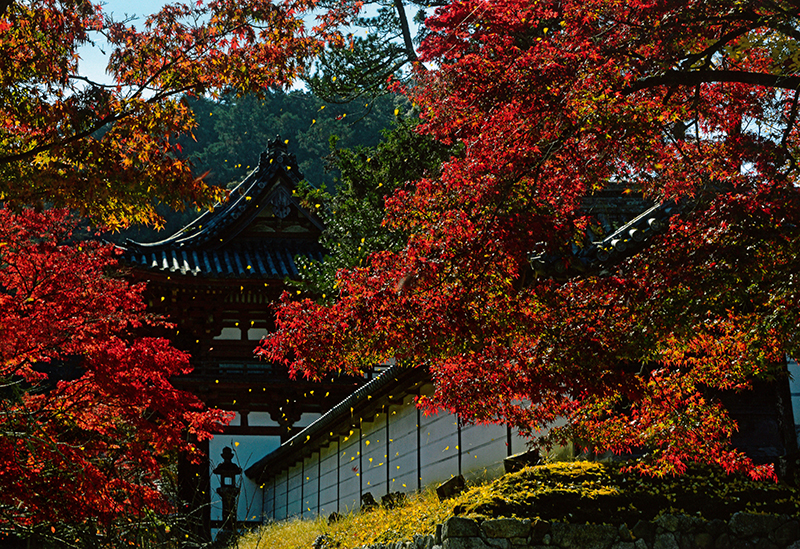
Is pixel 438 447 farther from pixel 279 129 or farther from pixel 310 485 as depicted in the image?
pixel 279 129

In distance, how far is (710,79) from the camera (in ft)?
22.2

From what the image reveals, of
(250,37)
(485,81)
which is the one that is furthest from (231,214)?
(485,81)

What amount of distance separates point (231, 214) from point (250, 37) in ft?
43.8

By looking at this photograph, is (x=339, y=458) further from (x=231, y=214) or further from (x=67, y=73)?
(x=67, y=73)

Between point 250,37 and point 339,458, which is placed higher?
point 250,37

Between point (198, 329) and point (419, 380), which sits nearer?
point (419, 380)

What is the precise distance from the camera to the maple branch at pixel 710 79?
6725 mm

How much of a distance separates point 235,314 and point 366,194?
4805 mm

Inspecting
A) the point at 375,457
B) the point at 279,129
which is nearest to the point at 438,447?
the point at 375,457

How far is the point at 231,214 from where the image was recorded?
70.5ft

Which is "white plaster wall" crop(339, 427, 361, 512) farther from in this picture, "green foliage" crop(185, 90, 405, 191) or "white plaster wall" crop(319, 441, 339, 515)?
"green foliage" crop(185, 90, 405, 191)

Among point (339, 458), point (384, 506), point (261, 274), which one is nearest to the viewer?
point (384, 506)

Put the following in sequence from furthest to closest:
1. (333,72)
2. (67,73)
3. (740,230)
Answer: (333,72), (67,73), (740,230)

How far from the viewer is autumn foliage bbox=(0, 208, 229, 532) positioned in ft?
26.7
